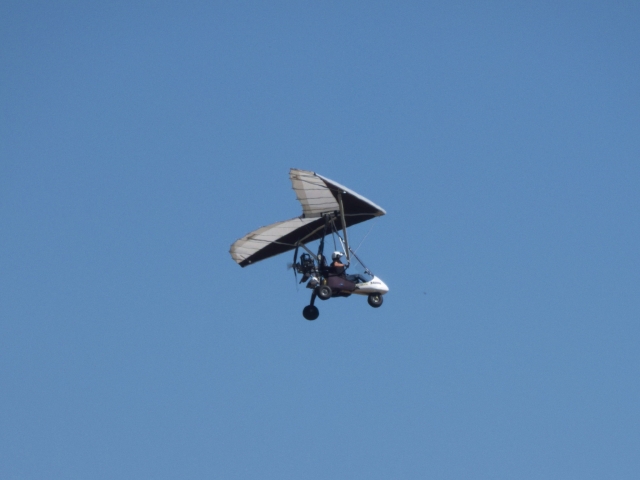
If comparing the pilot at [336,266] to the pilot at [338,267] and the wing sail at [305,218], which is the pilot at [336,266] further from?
the wing sail at [305,218]

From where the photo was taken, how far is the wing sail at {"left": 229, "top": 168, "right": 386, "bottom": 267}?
57969 mm

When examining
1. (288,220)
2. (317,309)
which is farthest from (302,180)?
(317,309)

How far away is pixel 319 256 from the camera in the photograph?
60.1 meters

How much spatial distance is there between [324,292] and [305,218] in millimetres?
2970

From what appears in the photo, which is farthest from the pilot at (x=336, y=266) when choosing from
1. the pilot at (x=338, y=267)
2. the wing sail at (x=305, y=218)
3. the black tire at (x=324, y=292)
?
the wing sail at (x=305, y=218)

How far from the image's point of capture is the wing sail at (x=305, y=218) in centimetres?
5797

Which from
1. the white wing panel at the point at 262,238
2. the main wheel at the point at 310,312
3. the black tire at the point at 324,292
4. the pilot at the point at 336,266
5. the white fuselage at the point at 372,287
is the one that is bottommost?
the main wheel at the point at 310,312

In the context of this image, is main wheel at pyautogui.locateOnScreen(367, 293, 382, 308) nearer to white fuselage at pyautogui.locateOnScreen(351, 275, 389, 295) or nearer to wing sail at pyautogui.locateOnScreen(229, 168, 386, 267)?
white fuselage at pyautogui.locateOnScreen(351, 275, 389, 295)

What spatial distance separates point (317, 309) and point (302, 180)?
600cm

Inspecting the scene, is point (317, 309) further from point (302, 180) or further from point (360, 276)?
point (302, 180)

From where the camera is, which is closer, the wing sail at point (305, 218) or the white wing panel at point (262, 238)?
the wing sail at point (305, 218)

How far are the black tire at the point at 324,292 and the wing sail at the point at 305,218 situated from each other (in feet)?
7.43

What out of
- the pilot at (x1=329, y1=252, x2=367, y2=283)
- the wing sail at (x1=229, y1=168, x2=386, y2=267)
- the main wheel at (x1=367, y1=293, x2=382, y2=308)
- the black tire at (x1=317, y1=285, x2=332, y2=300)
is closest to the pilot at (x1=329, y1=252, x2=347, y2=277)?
the pilot at (x1=329, y1=252, x2=367, y2=283)

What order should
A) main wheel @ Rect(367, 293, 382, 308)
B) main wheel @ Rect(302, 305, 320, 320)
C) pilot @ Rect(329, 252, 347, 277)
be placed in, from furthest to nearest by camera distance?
main wheel @ Rect(302, 305, 320, 320)
main wheel @ Rect(367, 293, 382, 308)
pilot @ Rect(329, 252, 347, 277)
